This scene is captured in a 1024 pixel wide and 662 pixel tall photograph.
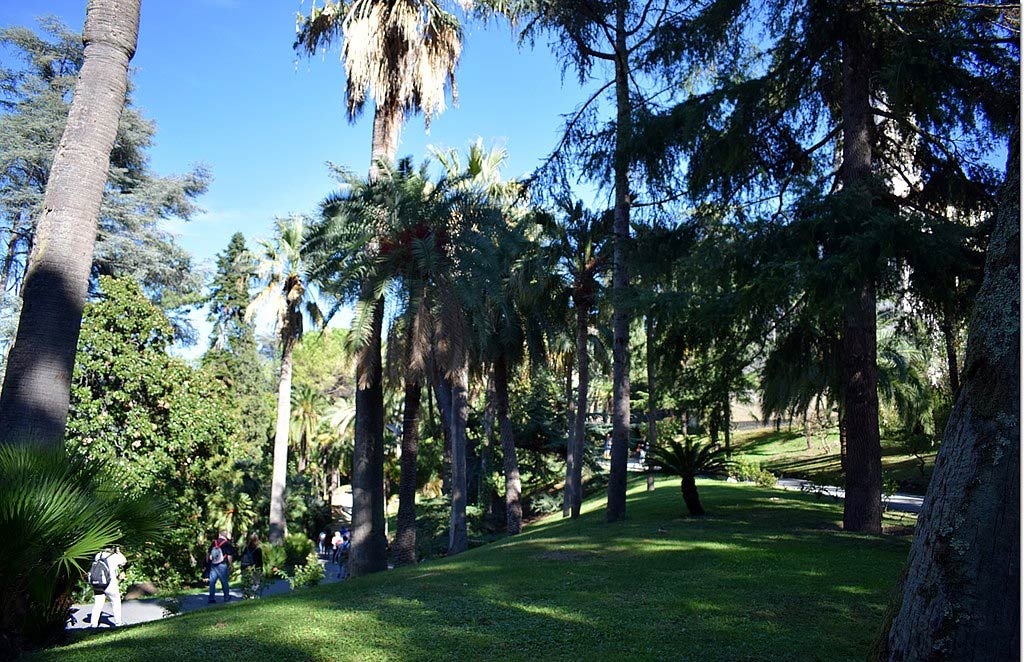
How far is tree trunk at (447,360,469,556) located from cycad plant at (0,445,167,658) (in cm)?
1476

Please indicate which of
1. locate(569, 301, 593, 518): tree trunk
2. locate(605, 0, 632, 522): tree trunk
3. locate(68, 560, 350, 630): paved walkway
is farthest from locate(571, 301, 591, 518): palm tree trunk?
locate(68, 560, 350, 630): paved walkway

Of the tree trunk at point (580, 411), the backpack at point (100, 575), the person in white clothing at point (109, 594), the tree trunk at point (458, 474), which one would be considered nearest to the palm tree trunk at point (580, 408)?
the tree trunk at point (580, 411)

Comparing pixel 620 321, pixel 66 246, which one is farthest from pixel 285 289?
pixel 66 246

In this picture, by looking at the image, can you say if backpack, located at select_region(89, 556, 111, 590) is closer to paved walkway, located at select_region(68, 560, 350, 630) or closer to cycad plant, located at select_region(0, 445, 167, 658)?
paved walkway, located at select_region(68, 560, 350, 630)

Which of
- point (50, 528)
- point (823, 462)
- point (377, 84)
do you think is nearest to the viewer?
point (50, 528)

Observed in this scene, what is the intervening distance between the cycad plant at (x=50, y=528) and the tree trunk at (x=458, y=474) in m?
14.8

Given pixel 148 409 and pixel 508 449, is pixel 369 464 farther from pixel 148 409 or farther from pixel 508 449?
A: pixel 148 409

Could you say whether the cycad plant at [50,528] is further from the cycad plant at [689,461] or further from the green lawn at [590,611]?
the cycad plant at [689,461]

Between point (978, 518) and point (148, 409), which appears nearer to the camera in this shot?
point (978, 518)

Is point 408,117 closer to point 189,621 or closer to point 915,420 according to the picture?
point 189,621

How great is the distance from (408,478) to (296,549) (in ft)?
38.7

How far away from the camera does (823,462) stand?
1367 inches

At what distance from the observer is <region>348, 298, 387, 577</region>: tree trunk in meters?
16.7

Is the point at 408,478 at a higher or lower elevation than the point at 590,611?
higher
